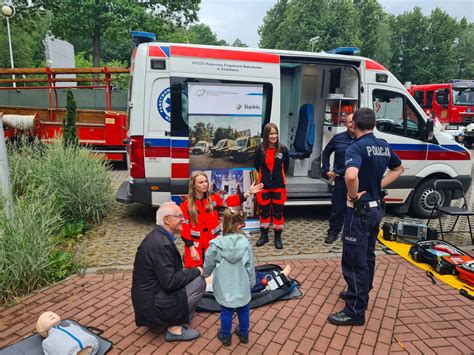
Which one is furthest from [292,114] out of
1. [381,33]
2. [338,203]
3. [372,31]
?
[381,33]

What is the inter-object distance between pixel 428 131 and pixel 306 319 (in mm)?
4256

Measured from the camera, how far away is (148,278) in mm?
2826

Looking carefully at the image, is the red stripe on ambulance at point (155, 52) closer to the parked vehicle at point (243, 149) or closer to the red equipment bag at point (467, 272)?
the parked vehicle at point (243, 149)

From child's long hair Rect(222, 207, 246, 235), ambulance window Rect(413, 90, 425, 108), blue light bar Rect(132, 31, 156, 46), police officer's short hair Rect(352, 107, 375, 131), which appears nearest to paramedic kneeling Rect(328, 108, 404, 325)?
police officer's short hair Rect(352, 107, 375, 131)

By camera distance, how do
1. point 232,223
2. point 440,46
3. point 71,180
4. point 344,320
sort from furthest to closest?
1. point 440,46
2. point 71,180
3. point 344,320
4. point 232,223

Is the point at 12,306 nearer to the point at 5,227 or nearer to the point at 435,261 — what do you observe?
the point at 5,227

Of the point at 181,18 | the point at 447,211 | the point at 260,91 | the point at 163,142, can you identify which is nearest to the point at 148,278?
the point at 163,142

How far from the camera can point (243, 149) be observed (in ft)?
17.9

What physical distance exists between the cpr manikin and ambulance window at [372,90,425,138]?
5352mm

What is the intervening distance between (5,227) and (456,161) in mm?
6994

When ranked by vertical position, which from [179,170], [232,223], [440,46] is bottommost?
[232,223]

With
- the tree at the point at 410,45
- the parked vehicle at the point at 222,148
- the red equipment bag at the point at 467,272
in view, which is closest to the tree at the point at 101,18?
the parked vehicle at the point at 222,148

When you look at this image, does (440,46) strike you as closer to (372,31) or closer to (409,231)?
(372,31)

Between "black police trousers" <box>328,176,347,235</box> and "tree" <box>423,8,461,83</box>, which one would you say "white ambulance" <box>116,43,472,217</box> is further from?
"tree" <box>423,8,461,83</box>
